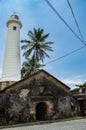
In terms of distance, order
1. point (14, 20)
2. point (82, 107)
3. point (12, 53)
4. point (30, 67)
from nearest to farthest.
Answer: point (82, 107), point (12, 53), point (14, 20), point (30, 67)

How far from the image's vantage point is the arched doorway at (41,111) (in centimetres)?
2197

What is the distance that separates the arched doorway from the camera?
865 inches

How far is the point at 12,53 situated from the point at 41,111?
33.1 feet

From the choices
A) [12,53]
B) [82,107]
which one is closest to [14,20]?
[12,53]

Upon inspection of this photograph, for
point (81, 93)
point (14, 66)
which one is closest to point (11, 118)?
point (14, 66)

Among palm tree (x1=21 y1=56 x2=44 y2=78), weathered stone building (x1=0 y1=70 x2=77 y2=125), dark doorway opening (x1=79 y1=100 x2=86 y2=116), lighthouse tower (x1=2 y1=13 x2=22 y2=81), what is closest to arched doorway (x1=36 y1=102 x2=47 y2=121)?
weathered stone building (x1=0 y1=70 x2=77 y2=125)

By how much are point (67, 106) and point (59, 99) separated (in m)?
1.38

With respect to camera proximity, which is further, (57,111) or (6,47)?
(6,47)

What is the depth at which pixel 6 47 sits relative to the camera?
28484 mm

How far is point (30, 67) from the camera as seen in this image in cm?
3712

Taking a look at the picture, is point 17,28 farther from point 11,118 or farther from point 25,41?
point 11,118

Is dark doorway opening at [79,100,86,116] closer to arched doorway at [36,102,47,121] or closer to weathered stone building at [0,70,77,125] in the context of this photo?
weathered stone building at [0,70,77,125]

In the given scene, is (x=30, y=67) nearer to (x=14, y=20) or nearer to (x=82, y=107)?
(x=14, y=20)

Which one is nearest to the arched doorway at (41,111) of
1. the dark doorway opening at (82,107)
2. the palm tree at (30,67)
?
the dark doorway opening at (82,107)
